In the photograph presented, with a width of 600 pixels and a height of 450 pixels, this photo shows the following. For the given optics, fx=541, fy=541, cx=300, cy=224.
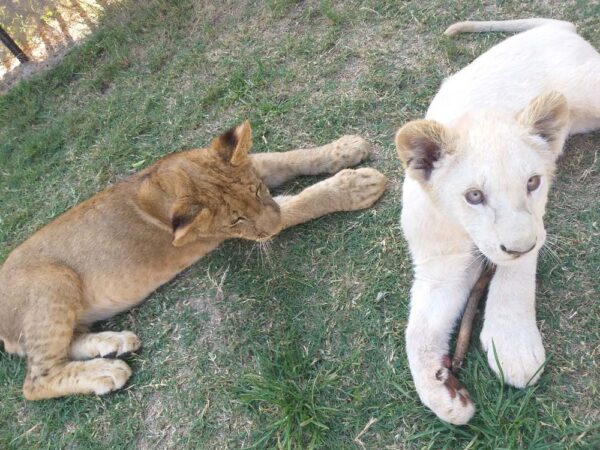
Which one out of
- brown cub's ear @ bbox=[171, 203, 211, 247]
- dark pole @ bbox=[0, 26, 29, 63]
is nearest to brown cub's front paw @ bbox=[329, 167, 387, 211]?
brown cub's ear @ bbox=[171, 203, 211, 247]

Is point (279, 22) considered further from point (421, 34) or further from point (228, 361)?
point (228, 361)

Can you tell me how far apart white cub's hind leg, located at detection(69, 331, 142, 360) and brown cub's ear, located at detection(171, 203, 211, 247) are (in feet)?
2.06

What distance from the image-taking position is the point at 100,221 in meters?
3.02

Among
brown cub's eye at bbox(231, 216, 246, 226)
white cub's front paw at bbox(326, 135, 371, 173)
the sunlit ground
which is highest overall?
the sunlit ground


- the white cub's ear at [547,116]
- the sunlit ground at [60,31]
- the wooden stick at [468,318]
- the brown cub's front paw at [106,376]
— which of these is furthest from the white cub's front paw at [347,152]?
the sunlit ground at [60,31]

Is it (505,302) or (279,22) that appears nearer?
(505,302)

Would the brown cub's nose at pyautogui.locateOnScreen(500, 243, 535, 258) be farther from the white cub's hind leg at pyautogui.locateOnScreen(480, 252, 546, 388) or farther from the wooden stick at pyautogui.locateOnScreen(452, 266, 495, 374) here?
the wooden stick at pyautogui.locateOnScreen(452, 266, 495, 374)

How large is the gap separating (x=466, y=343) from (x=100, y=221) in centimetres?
204

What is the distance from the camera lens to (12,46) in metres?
5.51

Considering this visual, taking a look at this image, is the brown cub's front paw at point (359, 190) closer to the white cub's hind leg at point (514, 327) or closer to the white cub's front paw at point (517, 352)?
the white cub's hind leg at point (514, 327)

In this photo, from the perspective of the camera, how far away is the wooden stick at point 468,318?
7.02ft

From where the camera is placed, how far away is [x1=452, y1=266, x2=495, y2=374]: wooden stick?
7.02 ft

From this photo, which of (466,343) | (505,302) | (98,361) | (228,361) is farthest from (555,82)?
(98,361)

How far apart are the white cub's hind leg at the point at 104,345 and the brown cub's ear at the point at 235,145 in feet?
3.51
